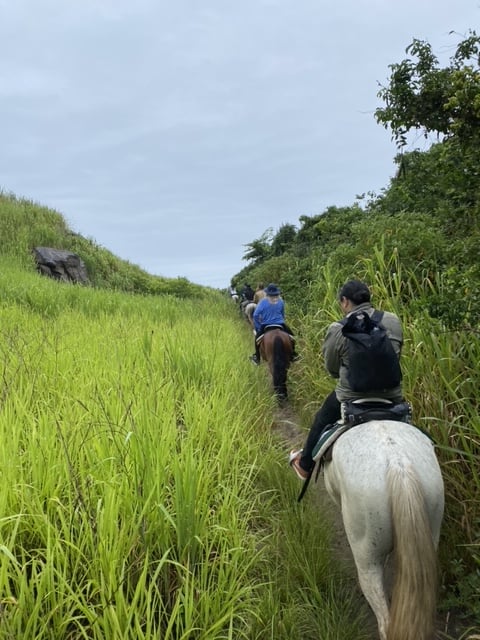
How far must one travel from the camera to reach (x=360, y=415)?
2.48 m

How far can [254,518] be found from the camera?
290 cm

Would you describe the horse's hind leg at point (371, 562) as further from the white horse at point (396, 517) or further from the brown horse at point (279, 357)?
the brown horse at point (279, 357)

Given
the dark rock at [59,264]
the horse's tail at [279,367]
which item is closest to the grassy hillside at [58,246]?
the dark rock at [59,264]

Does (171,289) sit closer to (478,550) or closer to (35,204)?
(35,204)

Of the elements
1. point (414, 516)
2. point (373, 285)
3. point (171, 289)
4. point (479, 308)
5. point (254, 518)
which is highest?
point (171, 289)

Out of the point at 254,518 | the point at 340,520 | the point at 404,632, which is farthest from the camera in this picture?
the point at 340,520

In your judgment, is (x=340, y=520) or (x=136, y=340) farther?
(x=136, y=340)

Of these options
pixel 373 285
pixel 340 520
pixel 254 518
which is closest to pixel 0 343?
pixel 254 518

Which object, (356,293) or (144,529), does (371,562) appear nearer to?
(144,529)

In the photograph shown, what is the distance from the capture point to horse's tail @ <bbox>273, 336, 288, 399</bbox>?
20.6 ft

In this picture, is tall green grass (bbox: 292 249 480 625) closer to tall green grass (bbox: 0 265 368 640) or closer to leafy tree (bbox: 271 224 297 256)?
tall green grass (bbox: 0 265 368 640)

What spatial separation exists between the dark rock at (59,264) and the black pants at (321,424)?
1241 cm

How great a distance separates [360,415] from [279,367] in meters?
3.81

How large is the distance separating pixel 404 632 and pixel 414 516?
441 mm
